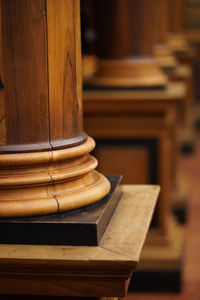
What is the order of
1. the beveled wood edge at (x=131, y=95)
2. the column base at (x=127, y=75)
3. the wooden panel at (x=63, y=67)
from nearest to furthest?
the wooden panel at (x=63, y=67)
the beveled wood edge at (x=131, y=95)
the column base at (x=127, y=75)

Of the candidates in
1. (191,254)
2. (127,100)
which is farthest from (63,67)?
(191,254)

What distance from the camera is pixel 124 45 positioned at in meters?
4.69

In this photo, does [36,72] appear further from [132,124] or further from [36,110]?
[132,124]

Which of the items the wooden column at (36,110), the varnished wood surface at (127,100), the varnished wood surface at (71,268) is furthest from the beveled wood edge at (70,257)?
the varnished wood surface at (127,100)

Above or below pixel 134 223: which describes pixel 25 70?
above

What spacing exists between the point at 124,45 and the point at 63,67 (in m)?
2.94

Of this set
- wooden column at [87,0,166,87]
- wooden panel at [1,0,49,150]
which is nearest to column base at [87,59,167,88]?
wooden column at [87,0,166,87]

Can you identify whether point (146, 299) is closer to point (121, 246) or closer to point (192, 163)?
point (121, 246)

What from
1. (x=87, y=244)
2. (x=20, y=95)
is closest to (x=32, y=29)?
(x=20, y=95)

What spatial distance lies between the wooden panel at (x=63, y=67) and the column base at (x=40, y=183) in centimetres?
5

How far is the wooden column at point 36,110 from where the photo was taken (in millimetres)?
1722

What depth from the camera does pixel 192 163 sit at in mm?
9484

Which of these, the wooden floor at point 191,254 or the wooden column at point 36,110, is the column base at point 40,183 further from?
the wooden floor at point 191,254

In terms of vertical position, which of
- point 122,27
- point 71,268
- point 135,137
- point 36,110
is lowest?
point 135,137
